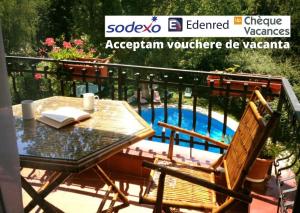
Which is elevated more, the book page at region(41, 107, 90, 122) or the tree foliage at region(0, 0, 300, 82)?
the tree foliage at region(0, 0, 300, 82)

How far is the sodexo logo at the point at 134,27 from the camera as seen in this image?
458 inches

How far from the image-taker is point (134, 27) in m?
11.7

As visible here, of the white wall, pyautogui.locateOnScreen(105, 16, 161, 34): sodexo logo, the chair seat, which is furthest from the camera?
pyautogui.locateOnScreen(105, 16, 161, 34): sodexo logo

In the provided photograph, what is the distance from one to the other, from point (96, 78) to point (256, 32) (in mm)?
10486

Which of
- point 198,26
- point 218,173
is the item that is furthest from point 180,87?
point 198,26

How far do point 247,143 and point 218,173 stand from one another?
1.91 feet

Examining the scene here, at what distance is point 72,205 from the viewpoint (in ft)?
8.22

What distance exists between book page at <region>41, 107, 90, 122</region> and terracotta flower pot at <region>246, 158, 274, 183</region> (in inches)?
55.3

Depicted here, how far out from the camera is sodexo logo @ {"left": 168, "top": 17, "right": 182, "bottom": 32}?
1183cm

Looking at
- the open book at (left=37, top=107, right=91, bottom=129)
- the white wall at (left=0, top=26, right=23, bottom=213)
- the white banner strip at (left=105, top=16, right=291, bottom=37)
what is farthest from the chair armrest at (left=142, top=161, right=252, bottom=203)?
the white banner strip at (left=105, top=16, right=291, bottom=37)

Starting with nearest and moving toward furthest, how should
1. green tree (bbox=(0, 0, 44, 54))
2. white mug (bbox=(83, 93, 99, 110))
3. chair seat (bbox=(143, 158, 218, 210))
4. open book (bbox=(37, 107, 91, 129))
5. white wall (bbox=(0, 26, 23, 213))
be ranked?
white wall (bbox=(0, 26, 23, 213))
chair seat (bbox=(143, 158, 218, 210))
open book (bbox=(37, 107, 91, 129))
white mug (bbox=(83, 93, 99, 110))
green tree (bbox=(0, 0, 44, 54))

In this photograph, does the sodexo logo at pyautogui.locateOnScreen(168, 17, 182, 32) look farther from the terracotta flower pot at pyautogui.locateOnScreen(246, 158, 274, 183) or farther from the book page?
the book page

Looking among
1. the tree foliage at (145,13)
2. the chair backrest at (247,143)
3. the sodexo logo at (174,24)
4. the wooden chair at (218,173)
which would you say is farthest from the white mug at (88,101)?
the sodexo logo at (174,24)

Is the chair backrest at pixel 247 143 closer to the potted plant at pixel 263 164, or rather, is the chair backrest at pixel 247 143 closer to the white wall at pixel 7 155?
the potted plant at pixel 263 164
